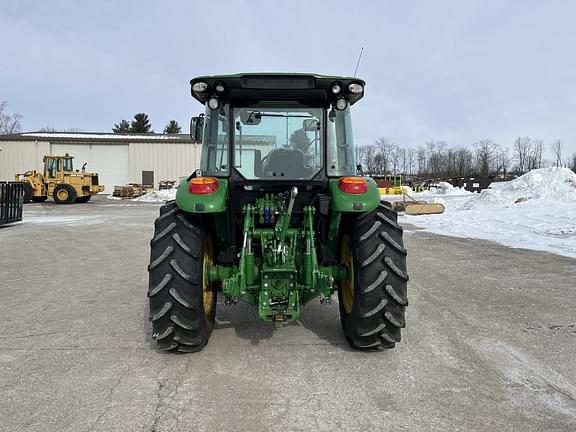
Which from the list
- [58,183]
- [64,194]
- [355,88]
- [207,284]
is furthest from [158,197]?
[355,88]

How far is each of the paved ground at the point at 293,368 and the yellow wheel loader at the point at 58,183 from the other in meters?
23.7

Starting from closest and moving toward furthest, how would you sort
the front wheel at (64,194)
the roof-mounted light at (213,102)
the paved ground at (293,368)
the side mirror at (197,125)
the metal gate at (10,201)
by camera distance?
1. the paved ground at (293,368)
2. the roof-mounted light at (213,102)
3. the side mirror at (197,125)
4. the metal gate at (10,201)
5. the front wheel at (64,194)

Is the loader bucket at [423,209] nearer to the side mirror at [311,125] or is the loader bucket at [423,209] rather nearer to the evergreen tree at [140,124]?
the side mirror at [311,125]

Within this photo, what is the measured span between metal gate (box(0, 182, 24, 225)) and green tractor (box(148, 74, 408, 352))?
12.7 m

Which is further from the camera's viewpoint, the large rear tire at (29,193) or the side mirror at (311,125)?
the large rear tire at (29,193)

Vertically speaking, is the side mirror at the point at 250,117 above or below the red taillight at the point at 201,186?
above

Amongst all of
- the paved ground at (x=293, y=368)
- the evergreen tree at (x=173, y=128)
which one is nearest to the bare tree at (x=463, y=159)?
the evergreen tree at (x=173, y=128)

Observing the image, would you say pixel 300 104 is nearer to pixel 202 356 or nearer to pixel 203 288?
pixel 203 288

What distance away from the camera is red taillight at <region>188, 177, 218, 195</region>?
3.92 m

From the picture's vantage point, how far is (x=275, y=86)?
4.00 metres

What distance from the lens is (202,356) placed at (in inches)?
158

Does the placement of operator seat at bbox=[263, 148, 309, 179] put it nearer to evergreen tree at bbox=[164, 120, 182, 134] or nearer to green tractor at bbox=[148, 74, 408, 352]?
green tractor at bbox=[148, 74, 408, 352]

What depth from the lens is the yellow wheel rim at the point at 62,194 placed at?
28.3m

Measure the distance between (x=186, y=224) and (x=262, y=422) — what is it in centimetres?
185
